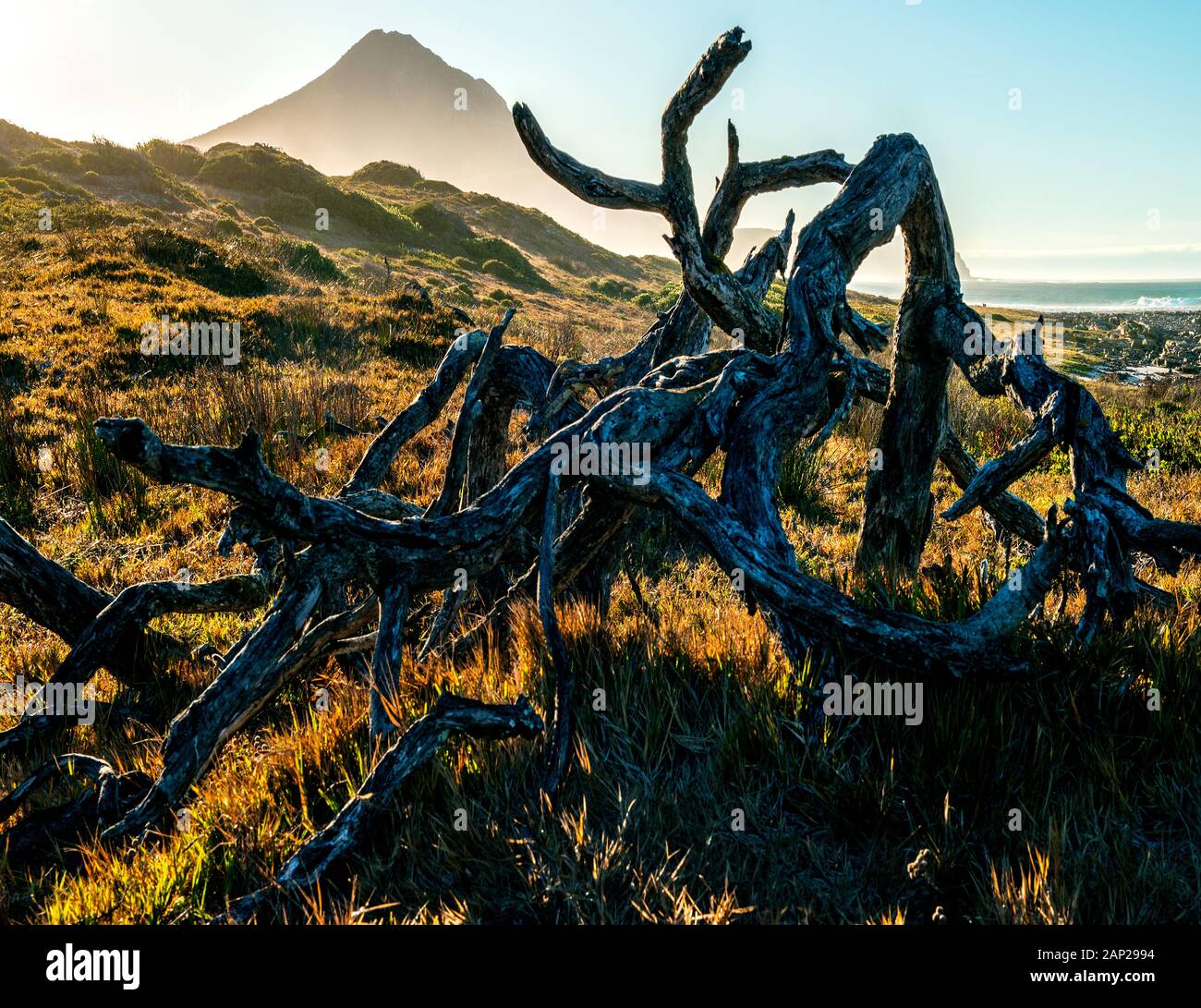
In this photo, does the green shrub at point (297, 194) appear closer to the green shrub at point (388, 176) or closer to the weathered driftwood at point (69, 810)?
the green shrub at point (388, 176)

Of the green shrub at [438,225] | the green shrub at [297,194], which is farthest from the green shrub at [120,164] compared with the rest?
the green shrub at [438,225]

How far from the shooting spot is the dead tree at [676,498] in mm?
2285

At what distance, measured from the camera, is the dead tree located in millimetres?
2285

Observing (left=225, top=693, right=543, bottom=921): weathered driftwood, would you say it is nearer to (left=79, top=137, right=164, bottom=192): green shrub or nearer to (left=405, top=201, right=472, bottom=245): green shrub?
(left=79, top=137, right=164, bottom=192): green shrub

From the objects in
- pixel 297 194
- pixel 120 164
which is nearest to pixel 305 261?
pixel 297 194

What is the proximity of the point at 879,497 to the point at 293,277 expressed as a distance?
2030 centimetres

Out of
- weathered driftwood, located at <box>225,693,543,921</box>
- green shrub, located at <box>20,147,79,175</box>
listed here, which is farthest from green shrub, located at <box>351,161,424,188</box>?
weathered driftwood, located at <box>225,693,543,921</box>

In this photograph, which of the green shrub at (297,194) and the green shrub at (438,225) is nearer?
the green shrub at (297,194)

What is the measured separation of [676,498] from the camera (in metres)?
2.48

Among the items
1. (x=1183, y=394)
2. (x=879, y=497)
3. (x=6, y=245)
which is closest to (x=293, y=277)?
(x=6, y=245)

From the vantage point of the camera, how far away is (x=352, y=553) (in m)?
2.39

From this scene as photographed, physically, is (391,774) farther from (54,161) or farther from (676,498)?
(54,161)

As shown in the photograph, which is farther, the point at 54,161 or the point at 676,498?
the point at 54,161

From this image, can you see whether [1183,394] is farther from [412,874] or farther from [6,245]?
[6,245]
